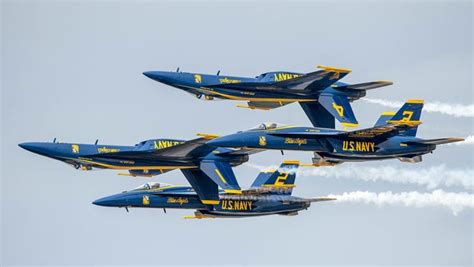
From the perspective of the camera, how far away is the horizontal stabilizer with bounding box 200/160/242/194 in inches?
3563

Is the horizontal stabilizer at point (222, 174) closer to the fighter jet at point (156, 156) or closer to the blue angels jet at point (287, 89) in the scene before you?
the fighter jet at point (156, 156)

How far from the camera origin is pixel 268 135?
86.8 meters

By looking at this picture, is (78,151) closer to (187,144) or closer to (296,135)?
(187,144)

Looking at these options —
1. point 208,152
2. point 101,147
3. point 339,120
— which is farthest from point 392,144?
point 101,147

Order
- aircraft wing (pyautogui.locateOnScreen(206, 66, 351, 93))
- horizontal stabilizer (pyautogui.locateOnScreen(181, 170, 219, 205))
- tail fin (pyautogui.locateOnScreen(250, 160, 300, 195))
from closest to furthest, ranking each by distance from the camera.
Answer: aircraft wing (pyautogui.locateOnScreen(206, 66, 351, 93)), horizontal stabilizer (pyautogui.locateOnScreen(181, 170, 219, 205)), tail fin (pyautogui.locateOnScreen(250, 160, 300, 195))

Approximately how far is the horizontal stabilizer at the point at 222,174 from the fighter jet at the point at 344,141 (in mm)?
4766

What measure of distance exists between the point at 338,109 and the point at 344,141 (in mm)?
5103

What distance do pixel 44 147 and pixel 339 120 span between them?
62.3ft

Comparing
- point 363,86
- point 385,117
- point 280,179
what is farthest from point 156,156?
point 385,117

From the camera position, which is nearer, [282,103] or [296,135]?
[296,135]

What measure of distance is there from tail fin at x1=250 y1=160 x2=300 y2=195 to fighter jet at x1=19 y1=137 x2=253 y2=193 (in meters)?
6.14

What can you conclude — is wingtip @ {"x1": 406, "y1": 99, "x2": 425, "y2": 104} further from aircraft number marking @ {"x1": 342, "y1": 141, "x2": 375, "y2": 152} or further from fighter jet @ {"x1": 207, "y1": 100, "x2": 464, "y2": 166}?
aircraft number marking @ {"x1": 342, "y1": 141, "x2": 375, "y2": 152}

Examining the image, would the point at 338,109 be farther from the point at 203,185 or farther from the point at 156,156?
the point at 156,156

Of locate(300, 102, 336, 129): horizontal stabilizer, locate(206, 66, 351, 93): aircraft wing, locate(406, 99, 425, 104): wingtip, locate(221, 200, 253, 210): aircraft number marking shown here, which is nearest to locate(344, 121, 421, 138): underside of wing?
locate(406, 99, 425, 104): wingtip
